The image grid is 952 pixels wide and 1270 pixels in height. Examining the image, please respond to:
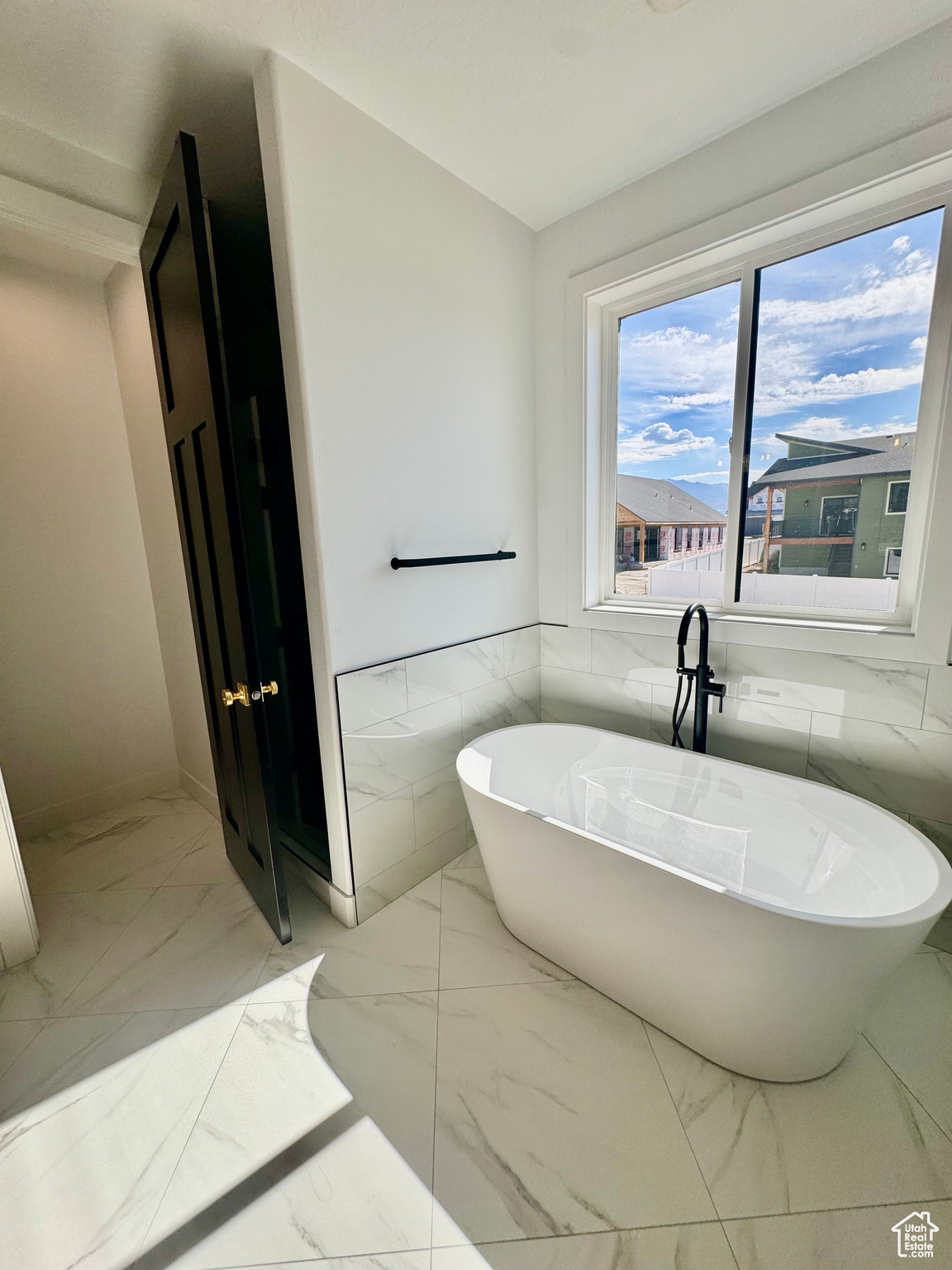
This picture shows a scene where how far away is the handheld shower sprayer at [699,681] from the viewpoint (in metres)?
1.73

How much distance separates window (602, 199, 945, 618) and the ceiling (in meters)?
0.47

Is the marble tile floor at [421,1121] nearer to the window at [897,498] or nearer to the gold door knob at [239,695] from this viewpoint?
the gold door knob at [239,695]

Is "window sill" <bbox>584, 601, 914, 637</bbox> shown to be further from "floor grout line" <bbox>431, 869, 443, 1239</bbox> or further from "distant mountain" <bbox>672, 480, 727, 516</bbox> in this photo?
"floor grout line" <bbox>431, 869, 443, 1239</bbox>

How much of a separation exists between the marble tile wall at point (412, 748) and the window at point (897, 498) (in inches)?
53.7

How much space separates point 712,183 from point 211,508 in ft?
6.35

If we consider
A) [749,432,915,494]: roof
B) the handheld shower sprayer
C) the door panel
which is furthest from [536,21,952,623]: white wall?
the door panel

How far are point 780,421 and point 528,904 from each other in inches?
72.2

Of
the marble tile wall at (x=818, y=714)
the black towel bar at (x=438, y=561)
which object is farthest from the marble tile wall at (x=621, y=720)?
the black towel bar at (x=438, y=561)

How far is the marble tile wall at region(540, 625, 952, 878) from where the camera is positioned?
149 cm

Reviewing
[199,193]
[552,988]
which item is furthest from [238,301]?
[552,988]

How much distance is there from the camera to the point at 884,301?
152 centimetres

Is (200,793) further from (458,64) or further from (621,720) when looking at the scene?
(458,64)

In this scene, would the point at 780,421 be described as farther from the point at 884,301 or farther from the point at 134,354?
the point at 134,354

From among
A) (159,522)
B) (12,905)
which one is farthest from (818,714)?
(159,522)
